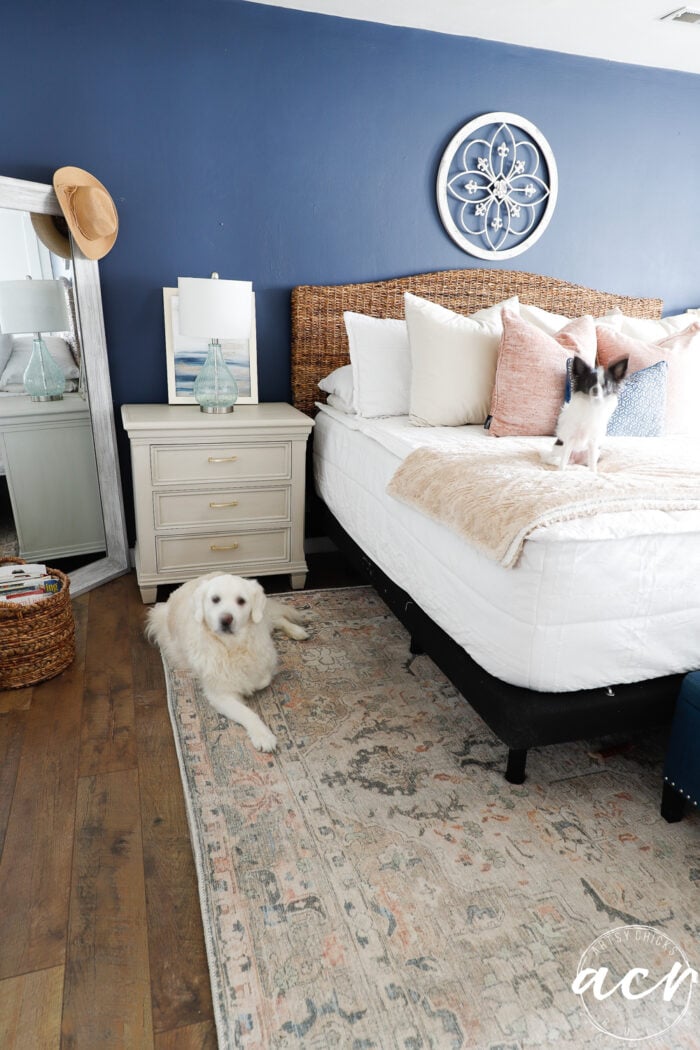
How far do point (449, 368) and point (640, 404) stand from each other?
72 centimetres

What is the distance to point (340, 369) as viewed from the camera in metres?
2.88

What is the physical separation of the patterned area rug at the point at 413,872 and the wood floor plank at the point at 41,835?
281 mm

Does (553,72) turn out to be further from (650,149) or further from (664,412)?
(664,412)

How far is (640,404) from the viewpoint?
7.91 feet

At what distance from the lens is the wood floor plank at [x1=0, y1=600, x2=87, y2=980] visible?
1.24 m

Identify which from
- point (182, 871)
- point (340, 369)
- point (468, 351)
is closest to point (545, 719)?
point (182, 871)

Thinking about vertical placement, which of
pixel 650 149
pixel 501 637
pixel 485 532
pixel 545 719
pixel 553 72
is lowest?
pixel 545 719

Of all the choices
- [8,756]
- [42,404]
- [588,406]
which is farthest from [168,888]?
[42,404]

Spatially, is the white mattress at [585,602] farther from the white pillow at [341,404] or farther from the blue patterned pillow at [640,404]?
the white pillow at [341,404]

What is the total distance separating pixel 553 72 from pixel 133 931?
3.78 metres

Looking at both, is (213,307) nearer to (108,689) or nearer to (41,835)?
(108,689)

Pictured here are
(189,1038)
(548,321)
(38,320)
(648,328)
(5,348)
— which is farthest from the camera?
(648,328)

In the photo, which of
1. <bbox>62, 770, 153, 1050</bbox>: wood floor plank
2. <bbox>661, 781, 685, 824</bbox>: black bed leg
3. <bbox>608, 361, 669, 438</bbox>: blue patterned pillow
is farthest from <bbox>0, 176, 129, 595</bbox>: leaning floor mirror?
<bbox>661, 781, 685, 824</bbox>: black bed leg

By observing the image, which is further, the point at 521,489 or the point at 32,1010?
the point at 521,489
